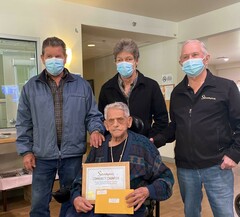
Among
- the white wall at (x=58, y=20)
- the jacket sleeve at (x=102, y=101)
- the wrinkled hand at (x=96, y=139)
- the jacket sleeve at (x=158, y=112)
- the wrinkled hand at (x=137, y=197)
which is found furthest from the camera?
the white wall at (x=58, y=20)

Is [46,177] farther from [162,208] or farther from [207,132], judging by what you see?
[162,208]

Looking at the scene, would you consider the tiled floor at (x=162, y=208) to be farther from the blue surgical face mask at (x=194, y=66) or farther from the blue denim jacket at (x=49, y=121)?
the blue surgical face mask at (x=194, y=66)

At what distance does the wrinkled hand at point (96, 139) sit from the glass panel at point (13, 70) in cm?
205

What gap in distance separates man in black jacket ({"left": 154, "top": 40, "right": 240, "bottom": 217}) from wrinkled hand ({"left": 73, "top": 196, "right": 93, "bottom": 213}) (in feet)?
2.03

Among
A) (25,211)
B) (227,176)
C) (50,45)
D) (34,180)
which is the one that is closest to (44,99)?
(50,45)

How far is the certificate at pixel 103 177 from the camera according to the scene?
151 centimetres

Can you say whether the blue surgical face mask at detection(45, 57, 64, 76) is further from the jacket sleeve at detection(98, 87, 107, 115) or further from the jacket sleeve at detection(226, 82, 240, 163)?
the jacket sleeve at detection(226, 82, 240, 163)

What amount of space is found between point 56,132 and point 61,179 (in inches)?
12.5

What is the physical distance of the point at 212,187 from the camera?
5.25 ft

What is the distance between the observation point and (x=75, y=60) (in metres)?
3.76

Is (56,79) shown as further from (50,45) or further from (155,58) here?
(155,58)

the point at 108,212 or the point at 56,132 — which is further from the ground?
the point at 56,132

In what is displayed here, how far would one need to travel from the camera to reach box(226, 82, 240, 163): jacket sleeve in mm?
1526

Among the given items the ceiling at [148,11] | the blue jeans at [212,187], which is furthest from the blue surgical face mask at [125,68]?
the ceiling at [148,11]
